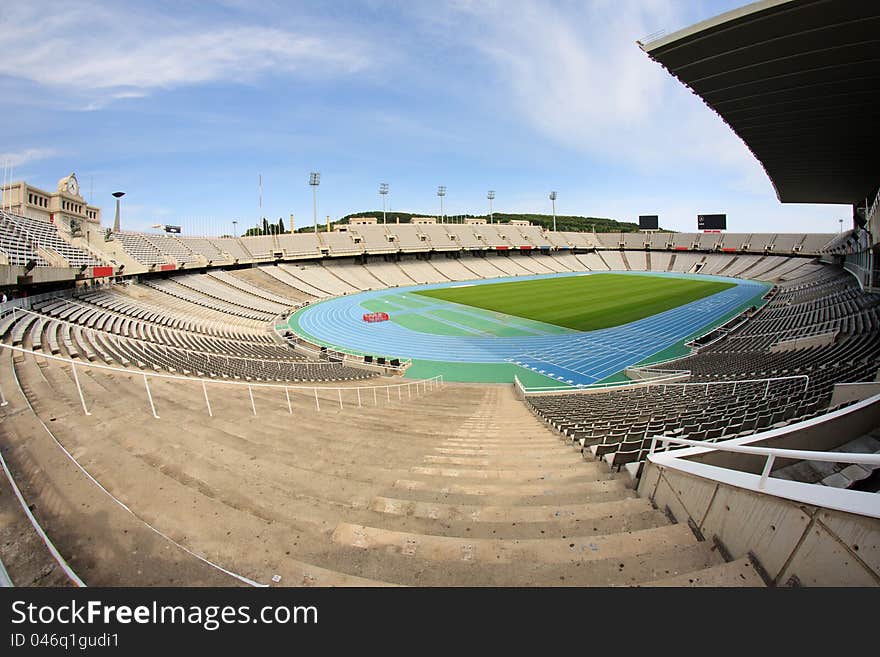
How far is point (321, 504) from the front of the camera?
448 cm

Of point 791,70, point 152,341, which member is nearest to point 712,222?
point 791,70

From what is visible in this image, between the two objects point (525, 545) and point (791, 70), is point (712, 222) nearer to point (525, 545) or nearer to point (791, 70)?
point (791, 70)

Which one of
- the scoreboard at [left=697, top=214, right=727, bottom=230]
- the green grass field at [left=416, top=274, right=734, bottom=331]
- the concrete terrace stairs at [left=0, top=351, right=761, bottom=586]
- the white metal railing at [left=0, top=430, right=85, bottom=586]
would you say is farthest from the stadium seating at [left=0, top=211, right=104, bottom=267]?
the scoreboard at [left=697, top=214, right=727, bottom=230]

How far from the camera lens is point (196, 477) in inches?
195

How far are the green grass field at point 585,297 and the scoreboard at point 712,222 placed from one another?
3381cm

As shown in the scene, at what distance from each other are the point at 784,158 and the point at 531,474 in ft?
91.4

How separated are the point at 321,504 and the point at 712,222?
101 m

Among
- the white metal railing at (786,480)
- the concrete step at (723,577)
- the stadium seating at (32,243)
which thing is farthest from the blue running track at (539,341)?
the concrete step at (723,577)

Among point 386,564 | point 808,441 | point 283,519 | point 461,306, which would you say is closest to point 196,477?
point 283,519

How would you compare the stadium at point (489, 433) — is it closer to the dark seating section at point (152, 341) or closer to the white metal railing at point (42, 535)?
the white metal railing at point (42, 535)

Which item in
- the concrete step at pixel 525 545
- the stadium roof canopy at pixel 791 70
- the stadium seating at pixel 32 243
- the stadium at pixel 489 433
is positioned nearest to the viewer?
the stadium at pixel 489 433

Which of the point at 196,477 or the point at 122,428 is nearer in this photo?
the point at 196,477

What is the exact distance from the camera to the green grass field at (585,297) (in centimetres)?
3397
